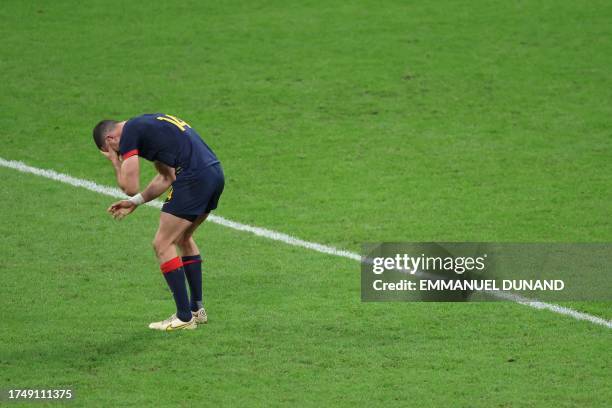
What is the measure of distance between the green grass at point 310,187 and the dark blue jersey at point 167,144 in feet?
4.20

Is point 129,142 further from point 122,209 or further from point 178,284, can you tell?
point 178,284

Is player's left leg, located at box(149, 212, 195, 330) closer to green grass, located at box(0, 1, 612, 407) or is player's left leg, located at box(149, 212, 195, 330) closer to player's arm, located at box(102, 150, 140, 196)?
green grass, located at box(0, 1, 612, 407)

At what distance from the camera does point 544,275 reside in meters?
9.87

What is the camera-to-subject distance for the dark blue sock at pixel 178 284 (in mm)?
8625

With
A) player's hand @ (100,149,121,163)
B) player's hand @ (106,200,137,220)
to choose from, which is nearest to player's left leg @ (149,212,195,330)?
player's hand @ (106,200,137,220)

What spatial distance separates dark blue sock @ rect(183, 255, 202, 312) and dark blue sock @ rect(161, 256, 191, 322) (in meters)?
0.22

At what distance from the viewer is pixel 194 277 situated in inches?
352

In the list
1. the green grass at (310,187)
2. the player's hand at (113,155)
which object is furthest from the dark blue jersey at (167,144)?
the green grass at (310,187)

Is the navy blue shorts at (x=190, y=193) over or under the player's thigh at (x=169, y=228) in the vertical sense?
over

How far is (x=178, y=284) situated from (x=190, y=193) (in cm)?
70

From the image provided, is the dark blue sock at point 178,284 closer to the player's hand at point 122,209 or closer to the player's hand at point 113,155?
the player's hand at point 122,209

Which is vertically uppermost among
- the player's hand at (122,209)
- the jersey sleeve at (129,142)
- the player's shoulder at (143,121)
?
the player's shoulder at (143,121)

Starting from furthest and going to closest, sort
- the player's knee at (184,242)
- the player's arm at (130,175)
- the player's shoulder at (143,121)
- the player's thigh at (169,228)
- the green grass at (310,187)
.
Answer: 1. the player's knee at (184,242)
2. the player's thigh at (169,228)
3. the player's shoulder at (143,121)
4. the player's arm at (130,175)
5. the green grass at (310,187)

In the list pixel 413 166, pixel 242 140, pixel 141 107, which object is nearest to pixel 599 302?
pixel 413 166
